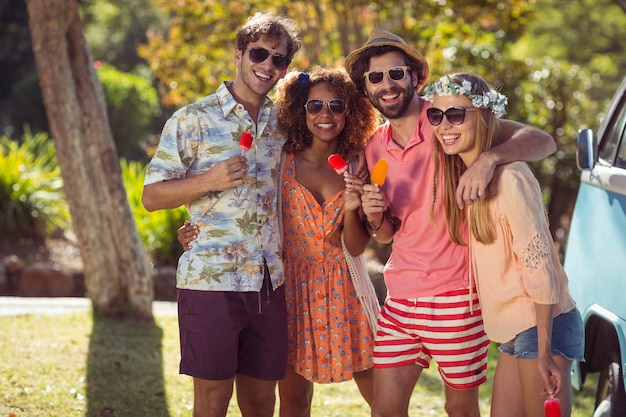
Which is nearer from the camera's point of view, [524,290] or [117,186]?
[524,290]

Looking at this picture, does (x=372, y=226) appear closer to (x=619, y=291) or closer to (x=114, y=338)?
(x=619, y=291)

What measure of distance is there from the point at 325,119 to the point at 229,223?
68 centimetres

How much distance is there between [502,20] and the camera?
33.7 feet

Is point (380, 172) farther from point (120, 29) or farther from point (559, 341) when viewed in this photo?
point (120, 29)

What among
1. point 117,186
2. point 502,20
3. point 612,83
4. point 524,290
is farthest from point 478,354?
point 612,83

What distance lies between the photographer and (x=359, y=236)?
4.18m

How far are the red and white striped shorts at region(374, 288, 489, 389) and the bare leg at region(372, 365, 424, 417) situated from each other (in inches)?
1.2

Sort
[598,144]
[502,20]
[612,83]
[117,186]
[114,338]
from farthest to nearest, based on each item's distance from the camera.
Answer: [612,83] → [502,20] → [117,186] → [114,338] → [598,144]

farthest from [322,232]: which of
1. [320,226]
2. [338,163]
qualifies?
[338,163]

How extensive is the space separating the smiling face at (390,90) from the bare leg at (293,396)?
1.38 meters

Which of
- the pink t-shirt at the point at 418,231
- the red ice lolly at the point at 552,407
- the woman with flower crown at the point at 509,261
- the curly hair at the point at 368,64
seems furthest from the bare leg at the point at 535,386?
the curly hair at the point at 368,64

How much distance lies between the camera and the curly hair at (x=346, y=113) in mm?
4281

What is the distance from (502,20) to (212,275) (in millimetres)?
7237

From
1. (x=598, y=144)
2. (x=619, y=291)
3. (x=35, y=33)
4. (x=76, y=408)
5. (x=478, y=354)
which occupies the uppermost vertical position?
(x=35, y=33)
